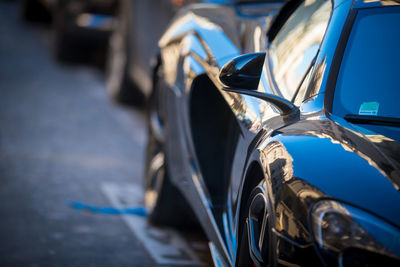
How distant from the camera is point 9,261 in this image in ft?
12.2

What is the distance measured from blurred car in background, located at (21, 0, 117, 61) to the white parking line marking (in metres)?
4.28

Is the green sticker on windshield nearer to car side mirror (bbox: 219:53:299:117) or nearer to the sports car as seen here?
the sports car

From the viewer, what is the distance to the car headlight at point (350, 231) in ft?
6.38

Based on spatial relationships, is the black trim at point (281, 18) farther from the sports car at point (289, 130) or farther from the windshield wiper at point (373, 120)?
the windshield wiper at point (373, 120)

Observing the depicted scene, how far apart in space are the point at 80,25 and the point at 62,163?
3.91 meters

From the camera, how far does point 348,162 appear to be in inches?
87.8

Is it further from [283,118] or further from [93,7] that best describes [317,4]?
[93,7]

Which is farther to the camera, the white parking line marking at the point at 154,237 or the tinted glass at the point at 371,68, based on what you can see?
the white parking line marking at the point at 154,237

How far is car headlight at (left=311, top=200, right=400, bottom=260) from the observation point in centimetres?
195

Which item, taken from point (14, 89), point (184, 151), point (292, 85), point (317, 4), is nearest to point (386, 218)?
point (292, 85)

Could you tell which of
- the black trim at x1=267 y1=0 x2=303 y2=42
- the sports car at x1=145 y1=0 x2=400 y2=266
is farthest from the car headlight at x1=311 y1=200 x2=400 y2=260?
the black trim at x1=267 y1=0 x2=303 y2=42

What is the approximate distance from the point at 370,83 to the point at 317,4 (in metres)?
0.72

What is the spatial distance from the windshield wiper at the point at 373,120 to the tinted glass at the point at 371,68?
22 millimetres

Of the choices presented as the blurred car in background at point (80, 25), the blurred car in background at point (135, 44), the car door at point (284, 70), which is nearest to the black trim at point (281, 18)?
the car door at point (284, 70)
